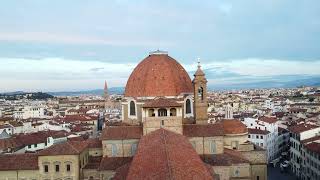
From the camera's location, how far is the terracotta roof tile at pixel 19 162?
4400 centimetres

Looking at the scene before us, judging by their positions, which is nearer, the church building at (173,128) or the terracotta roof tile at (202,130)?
the church building at (173,128)

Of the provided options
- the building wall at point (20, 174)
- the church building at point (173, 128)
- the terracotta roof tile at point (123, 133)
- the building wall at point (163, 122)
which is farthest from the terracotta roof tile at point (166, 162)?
the building wall at point (20, 174)

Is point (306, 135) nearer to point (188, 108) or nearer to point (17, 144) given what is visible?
point (188, 108)

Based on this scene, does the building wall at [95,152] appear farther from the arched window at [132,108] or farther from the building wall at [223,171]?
the building wall at [223,171]

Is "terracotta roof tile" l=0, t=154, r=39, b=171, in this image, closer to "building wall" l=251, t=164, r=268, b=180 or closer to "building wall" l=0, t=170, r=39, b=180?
"building wall" l=0, t=170, r=39, b=180

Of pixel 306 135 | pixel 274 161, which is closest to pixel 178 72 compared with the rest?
pixel 306 135

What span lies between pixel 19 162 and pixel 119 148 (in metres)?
10.1

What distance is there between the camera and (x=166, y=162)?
23.9m

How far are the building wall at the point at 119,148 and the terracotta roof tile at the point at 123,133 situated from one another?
0.39 metres

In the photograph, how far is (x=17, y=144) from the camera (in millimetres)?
64125

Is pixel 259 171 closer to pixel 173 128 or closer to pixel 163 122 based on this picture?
pixel 173 128

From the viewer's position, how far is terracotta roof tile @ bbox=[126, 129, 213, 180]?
75.2 feet

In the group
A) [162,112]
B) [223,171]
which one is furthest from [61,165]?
[223,171]

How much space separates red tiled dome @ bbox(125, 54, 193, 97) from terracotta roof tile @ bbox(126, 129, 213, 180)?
1527 centimetres
